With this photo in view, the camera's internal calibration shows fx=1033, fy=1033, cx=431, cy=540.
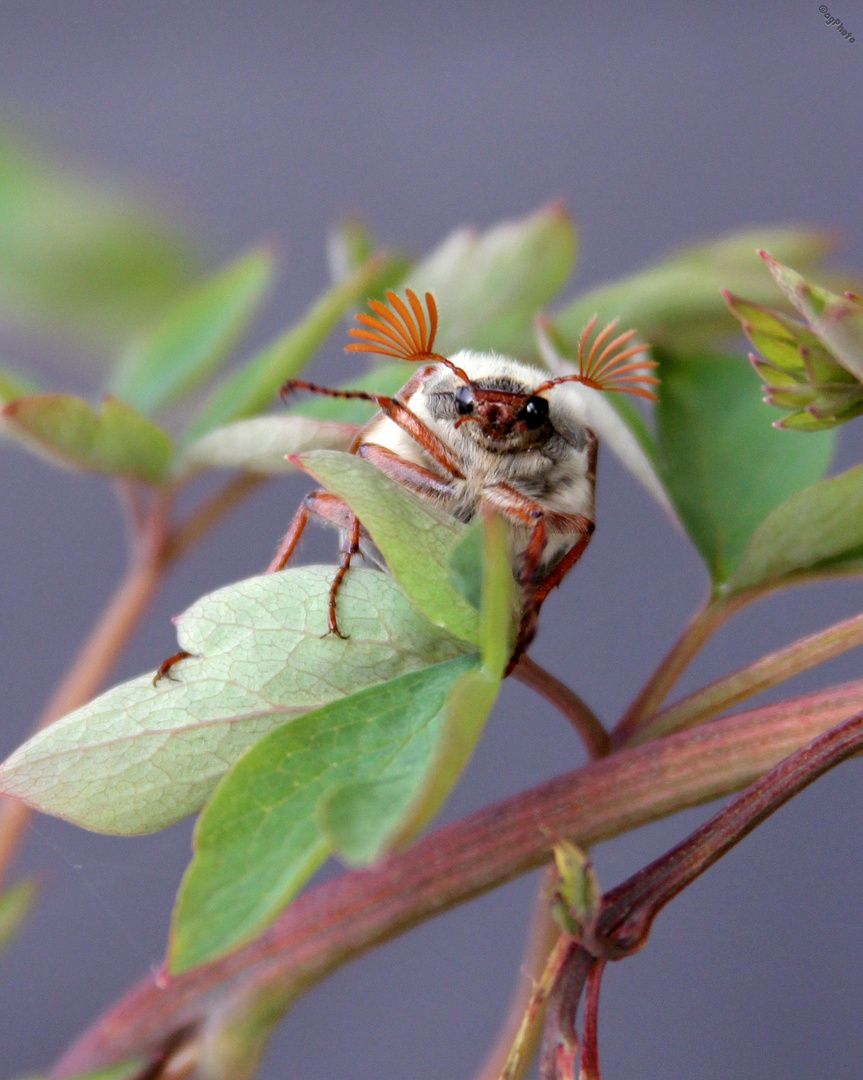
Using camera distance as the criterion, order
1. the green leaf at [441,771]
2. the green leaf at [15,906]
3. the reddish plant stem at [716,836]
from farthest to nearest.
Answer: the green leaf at [15,906] → the reddish plant stem at [716,836] → the green leaf at [441,771]

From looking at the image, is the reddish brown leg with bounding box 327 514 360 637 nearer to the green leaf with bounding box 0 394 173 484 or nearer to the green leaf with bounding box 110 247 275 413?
the green leaf with bounding box 0 394 173 484

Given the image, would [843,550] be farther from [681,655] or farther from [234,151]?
[234,151]

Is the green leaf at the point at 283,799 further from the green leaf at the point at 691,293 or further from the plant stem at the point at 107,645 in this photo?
the green leaf at the point at 691,293

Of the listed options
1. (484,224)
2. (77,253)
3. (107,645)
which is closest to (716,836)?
(107,645)

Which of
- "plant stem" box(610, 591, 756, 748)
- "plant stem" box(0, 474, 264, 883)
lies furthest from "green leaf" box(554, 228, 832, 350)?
"plant stem" box(0, 474, 264, 883)

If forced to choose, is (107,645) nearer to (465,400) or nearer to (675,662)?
(465,400)

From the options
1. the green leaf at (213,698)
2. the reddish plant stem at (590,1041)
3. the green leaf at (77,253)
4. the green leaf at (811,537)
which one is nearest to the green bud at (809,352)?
the green leaf at (811,537)

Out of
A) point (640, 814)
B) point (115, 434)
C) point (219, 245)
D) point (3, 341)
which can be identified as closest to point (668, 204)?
point (219, 245)
